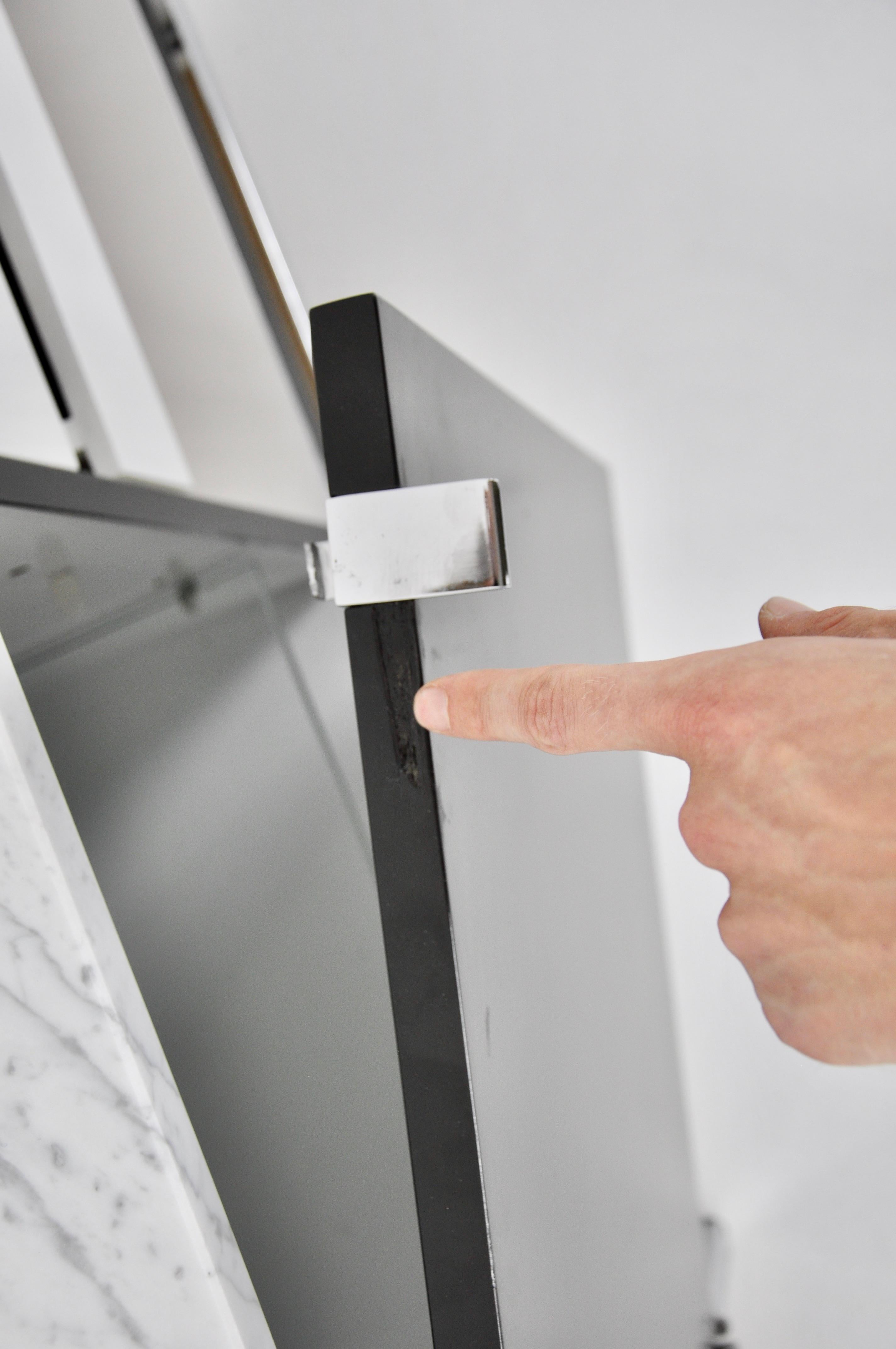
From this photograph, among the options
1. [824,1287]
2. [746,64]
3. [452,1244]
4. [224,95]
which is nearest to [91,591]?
[452,1244]

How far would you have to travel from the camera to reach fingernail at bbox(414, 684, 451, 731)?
0.34 meters

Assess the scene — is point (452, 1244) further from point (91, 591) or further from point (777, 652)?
point (91, 591)

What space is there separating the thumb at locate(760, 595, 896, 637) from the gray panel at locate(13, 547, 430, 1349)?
398mm

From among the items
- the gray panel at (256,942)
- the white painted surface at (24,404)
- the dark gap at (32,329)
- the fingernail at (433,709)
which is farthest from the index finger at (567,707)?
the dark gap at (32,329)

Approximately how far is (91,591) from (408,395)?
0.38 meters

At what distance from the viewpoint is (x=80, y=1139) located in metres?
0.42

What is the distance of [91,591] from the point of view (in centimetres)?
65

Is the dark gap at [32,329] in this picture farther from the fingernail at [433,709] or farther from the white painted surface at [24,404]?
the fingernail at [433,709]

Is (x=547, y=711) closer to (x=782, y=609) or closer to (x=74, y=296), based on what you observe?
(x=782, y=609)

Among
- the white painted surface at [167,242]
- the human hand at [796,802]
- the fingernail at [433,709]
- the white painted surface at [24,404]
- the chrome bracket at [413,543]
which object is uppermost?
the white painted surface at [167,242]

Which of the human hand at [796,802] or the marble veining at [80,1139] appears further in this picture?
the marble veining at [80,1139]

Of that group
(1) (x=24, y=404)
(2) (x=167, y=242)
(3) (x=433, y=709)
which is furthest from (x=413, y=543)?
(2) (x=167, y=242)

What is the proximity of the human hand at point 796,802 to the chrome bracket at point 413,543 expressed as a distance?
5cm

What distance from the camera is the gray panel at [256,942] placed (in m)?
0.53
